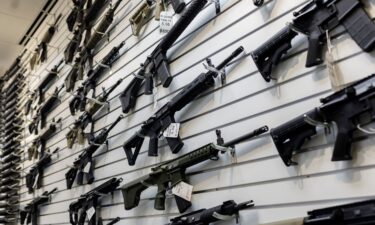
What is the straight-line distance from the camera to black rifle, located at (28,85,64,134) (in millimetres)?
4545

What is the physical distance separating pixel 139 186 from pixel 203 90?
0.80 m

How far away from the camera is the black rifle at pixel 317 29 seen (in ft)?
4.85

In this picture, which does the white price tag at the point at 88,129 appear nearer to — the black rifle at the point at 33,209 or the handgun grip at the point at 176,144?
the black rifle at the point at 33,209

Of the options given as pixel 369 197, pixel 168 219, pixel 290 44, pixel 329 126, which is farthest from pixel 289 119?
pixel 168 219

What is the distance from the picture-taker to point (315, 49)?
1604 millimetres

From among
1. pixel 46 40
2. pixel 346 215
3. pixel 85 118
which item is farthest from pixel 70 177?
pixel 346 215

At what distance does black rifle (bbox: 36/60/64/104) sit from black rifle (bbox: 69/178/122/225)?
1.88 m

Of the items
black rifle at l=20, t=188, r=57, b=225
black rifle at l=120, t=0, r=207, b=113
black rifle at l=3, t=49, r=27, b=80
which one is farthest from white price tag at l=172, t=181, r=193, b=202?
black rifle at l=3, t=49, r=27, b=80

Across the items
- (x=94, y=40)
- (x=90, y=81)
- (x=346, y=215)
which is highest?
(x=94, y=40)

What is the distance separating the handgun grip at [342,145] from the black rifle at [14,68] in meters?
5.60

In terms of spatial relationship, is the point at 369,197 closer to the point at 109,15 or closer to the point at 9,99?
the point at 109,15

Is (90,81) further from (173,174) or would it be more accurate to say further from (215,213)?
(215,213)

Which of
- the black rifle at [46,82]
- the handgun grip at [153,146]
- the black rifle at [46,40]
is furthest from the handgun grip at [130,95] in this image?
the black rifle at [46,40]

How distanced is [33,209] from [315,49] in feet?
13.3
